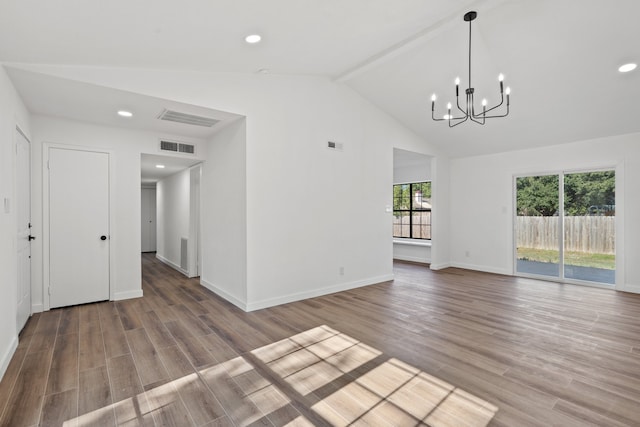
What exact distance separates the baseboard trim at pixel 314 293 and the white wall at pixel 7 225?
225cm

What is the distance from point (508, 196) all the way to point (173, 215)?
747 centimetres

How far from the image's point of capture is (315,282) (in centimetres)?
479

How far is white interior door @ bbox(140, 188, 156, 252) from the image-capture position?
9.89 m

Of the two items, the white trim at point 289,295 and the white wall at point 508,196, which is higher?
the white wall at point 508,196

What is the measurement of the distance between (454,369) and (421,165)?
20.8 ft

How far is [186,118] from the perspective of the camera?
13.7ft

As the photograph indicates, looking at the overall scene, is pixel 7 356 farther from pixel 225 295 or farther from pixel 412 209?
pixel 412 209

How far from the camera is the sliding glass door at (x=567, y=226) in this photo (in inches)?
214

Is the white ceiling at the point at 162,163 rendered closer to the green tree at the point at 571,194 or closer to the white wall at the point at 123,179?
the white wall at the point at 123,179

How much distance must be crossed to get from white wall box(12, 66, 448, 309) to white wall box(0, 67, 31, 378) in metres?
0.68

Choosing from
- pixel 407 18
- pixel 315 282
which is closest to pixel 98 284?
pixel 315 282

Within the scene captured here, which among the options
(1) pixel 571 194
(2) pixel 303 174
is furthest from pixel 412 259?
(2) pixel 303 174

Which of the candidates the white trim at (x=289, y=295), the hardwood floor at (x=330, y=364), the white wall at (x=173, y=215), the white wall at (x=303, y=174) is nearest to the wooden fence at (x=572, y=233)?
the hardwood floor at (x=330, y=364)

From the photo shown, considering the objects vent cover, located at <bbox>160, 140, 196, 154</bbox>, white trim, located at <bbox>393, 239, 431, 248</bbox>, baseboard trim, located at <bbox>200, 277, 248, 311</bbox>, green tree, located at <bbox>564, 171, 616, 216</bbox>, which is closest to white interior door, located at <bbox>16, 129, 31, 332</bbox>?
vent cover, located at <bbox>160, 140, 196, 154</bbox>
